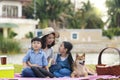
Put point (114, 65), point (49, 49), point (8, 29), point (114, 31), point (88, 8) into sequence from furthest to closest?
point (88, 8) < point (114, 31) < point (8, 29) < point (49, 49) < point (114, 65)

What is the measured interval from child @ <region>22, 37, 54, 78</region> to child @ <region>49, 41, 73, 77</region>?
0.19m

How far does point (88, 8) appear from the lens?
157 feet

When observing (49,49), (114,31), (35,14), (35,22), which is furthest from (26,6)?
(49,49)

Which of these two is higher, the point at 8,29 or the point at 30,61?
the point at 30,61

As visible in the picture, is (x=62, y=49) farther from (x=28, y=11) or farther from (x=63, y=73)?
(x=28, y=11)

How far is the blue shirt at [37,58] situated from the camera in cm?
686

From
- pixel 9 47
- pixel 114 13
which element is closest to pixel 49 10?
pixel 114 13

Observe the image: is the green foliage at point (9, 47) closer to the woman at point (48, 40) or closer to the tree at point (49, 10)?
the tree at point (49, 10)

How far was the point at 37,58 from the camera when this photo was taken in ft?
22.5

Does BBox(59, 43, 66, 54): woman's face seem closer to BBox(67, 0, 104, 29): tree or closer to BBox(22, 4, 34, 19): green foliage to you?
BBox(67, 0, 104, 29): tree

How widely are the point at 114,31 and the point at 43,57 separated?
35337 millimetres

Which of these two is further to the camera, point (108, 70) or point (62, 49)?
point (62, 49)

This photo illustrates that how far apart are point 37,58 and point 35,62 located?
7 centimetres

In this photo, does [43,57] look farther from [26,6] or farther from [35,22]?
[26,6]
